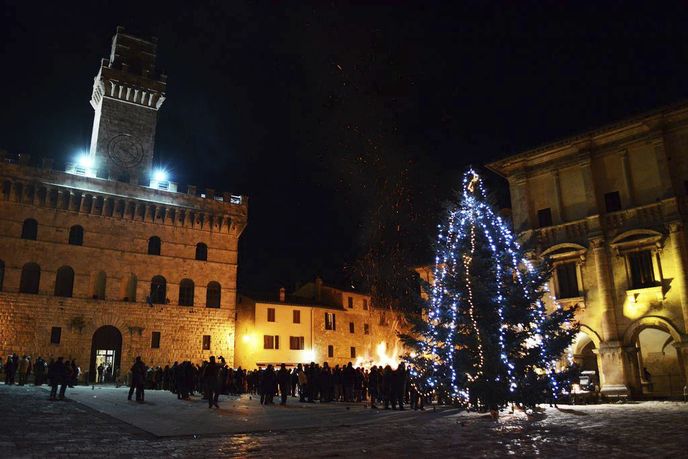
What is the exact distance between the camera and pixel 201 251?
40188 millimetres

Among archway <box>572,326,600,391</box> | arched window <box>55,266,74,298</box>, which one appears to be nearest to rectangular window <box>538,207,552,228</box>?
archway <box>572,326,600,391</box>

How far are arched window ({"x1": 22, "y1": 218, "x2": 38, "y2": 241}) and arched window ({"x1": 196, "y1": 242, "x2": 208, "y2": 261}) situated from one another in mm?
10803

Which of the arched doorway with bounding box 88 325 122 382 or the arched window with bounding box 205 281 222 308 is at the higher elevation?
the arched window with bounding box 205 281 222 308

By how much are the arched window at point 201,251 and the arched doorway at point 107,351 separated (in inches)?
315

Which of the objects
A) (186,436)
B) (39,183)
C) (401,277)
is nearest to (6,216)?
(39,183)

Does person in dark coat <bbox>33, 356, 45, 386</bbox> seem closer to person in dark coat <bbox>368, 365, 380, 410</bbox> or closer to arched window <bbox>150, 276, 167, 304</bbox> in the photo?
arched window <bbox>150, 276, 167, 304</bbox>

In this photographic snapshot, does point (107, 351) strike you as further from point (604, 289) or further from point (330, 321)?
point (604, 289)

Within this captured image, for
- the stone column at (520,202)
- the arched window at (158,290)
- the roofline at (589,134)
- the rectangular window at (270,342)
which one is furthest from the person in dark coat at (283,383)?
the rectangular window at (270,342)

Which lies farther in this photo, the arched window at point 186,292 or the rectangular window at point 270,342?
the rectangular window at point 270,342

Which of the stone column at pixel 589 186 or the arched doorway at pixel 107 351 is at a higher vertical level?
the stone column at pixel 589 186

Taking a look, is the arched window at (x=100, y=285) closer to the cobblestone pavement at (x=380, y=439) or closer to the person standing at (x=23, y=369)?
the person standing at (x=23, y=369)

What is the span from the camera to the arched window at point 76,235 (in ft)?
115

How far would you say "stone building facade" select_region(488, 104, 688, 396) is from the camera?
23327 millimetres

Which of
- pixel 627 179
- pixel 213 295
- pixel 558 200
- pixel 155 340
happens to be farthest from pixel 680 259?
pixel 155 340
